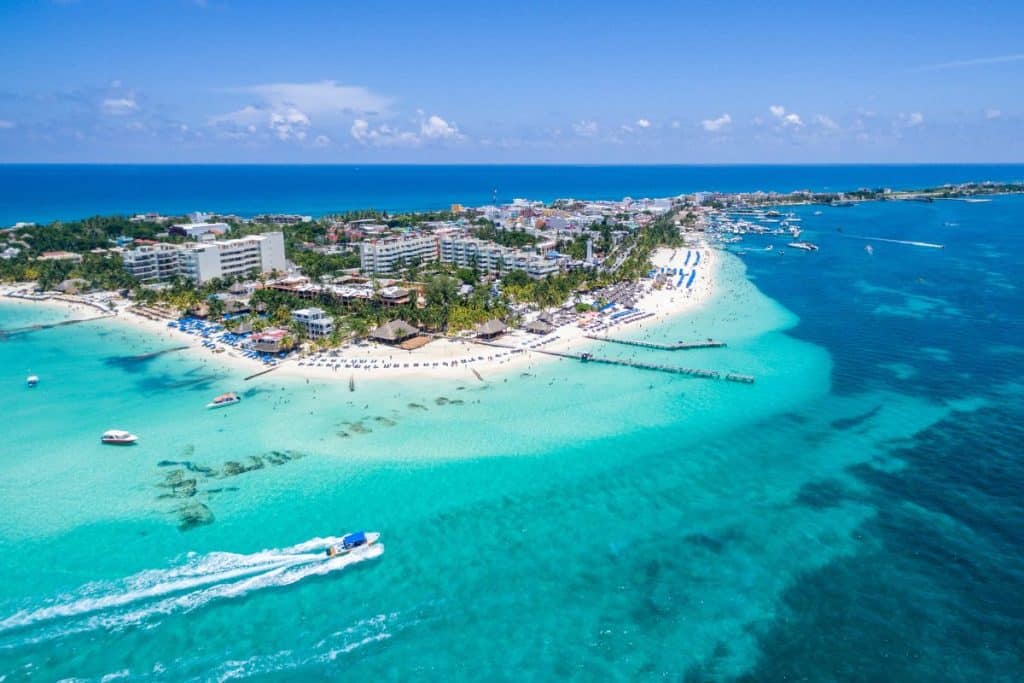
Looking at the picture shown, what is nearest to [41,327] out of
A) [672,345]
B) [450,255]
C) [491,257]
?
[450,255]

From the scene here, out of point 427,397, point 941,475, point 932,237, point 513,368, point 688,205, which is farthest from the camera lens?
point 688,205

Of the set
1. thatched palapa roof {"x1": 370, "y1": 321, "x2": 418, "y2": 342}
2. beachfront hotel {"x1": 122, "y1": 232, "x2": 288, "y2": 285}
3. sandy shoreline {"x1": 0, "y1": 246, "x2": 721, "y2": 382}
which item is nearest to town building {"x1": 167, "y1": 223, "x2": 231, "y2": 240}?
beachfront hotel {"x1": 122, "y1": 232, "x2": 288, "y2": 285}

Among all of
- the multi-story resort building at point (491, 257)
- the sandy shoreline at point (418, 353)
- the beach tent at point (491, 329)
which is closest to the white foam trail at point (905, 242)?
the sandy shoreline at point (418, 353)

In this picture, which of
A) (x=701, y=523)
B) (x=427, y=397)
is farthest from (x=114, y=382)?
(x=701, y=523)

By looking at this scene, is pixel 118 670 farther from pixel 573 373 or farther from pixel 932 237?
pixel 932 237

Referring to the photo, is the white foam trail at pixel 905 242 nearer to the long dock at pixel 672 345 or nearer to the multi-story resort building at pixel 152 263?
the long dock at pixel 672 345

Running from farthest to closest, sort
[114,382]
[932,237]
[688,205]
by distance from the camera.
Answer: [688,205] → [932,237] → [114,382]
